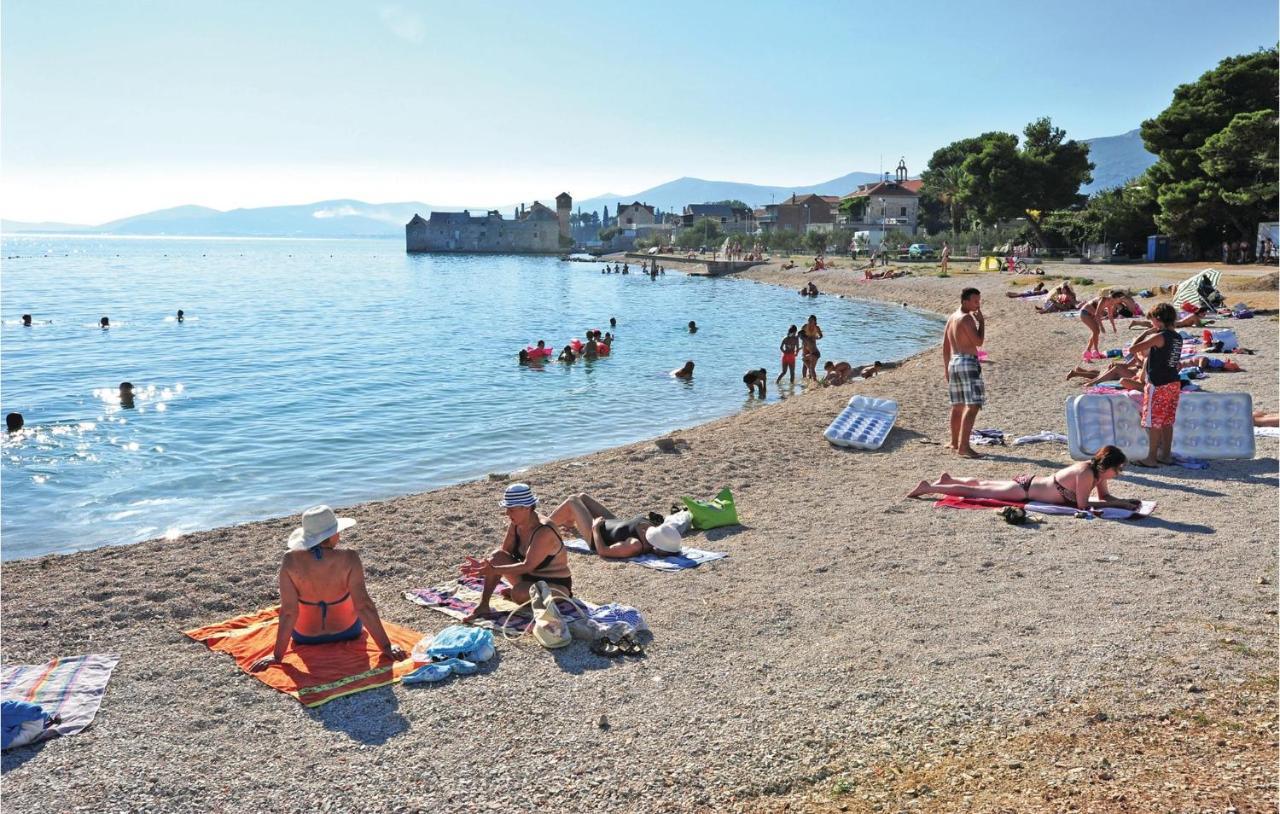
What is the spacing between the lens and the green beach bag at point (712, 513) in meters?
8.74

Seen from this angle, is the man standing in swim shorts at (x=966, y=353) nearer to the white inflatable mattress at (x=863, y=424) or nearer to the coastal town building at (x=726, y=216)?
the white inflatable mattress at (x=863, y=424)

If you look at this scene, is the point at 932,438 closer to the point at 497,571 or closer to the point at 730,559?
the point at 730,559

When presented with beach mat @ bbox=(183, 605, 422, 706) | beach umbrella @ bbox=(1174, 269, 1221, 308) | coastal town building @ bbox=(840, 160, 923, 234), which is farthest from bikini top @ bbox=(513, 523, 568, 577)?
coastal town building @ bbox=(840, 160, 923, 234)

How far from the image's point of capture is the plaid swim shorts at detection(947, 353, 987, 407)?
1023 centimetres

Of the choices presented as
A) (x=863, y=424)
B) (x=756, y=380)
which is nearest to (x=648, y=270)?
(x=756, y=380)

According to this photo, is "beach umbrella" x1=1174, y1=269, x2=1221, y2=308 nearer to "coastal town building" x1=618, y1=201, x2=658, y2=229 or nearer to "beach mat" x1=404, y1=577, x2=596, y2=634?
"beach mat" x1=404, y1=577, x2=596, y2=634

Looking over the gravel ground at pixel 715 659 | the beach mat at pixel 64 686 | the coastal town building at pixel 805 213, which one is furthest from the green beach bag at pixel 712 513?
the coastal town building at pixel 805 213

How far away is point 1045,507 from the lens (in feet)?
27.5

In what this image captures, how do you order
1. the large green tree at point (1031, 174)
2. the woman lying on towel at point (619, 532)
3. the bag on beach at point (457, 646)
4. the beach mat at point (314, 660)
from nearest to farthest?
the beach mat at point (314, 660), the bag on beach at point (457, 646), the woman lying on towel at point (619, 532), the large green tree at point (1031, 174)

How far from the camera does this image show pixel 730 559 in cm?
779

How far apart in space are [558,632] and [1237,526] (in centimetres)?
566

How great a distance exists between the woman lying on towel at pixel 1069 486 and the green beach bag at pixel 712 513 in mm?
2194

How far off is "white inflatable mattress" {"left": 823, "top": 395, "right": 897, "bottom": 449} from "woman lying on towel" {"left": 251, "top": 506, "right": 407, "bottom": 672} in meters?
7.65

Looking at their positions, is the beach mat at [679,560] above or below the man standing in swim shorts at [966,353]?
below
